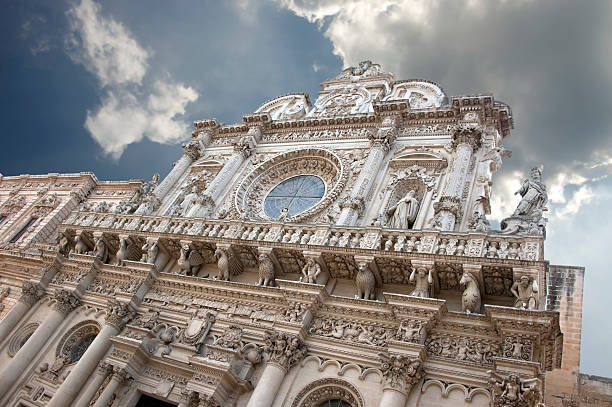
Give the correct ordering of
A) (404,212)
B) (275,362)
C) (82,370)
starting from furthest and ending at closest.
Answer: (404,212), (82,370), (275,362)

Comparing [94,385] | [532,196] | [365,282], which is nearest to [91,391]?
[94,385]

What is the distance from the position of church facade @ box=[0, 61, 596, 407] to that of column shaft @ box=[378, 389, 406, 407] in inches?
1.4

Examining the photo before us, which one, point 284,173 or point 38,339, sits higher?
point 284,173

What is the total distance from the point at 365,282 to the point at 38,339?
1000cm

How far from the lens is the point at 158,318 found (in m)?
13.0

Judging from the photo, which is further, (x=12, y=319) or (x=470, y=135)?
(x=12, y=319)

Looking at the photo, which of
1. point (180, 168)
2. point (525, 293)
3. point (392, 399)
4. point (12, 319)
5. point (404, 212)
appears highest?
point (180, 168)

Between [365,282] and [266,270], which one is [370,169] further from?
[365,282]

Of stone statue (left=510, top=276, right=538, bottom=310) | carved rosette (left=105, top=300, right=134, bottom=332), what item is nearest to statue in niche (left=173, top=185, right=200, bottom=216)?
carved rosette (left=105, top=300, right=134, bottom=332)

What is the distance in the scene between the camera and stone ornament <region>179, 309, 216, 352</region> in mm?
11891

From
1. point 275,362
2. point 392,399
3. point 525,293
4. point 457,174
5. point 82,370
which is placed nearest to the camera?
point 392,399

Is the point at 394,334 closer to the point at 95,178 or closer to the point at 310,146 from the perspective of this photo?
the point at 310,146

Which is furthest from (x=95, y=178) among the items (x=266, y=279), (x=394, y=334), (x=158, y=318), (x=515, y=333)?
(x=515, y=333)

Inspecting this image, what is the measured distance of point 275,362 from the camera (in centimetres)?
1025
